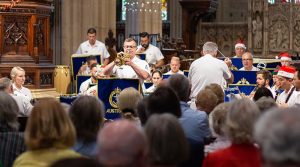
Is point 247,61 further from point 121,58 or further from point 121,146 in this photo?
point 121,146

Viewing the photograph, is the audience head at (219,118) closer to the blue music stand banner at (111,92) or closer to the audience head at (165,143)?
the audience head at (165,143)

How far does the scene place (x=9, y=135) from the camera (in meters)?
5.00

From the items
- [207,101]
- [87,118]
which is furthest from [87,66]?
[87,118]

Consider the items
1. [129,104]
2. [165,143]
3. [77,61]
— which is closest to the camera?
[165,143]

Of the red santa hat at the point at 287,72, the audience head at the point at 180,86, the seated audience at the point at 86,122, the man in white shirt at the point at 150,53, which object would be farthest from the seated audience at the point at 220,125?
the man in white shirt at the point at 150,53

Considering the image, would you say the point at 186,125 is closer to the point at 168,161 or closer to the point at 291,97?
the point at 168,161

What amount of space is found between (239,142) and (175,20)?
2274 cm

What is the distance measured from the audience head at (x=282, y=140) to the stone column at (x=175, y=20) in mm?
23763

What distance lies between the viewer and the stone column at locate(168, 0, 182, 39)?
26688 mm

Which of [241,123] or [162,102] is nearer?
[241,123]

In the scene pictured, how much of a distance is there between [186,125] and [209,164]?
1.39m

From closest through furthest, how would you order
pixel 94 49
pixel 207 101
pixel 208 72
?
pixel 207 101 < pixel 208 72 < pixel 94 49

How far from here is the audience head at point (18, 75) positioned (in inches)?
362

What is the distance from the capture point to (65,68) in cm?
1391
